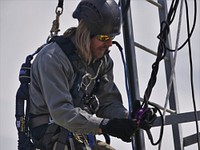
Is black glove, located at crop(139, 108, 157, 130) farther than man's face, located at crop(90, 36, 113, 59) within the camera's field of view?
No

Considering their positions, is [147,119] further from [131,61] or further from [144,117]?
[131,61]

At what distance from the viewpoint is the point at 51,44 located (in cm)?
412

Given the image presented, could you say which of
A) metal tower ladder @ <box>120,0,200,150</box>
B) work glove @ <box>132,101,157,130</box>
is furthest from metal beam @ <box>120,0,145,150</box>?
work glove @ <box>132,101,157,130</box>

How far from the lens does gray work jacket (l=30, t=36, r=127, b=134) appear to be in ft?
12.7

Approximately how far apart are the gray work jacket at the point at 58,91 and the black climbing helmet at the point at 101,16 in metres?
0.23

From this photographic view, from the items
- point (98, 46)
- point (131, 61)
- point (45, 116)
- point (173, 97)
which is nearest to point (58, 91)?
point (45, 116)

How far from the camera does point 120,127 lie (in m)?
3.83

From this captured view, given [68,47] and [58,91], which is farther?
[68,47]

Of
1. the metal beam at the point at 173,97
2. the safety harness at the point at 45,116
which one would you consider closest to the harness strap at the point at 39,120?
the safety harness at the point at 45,116

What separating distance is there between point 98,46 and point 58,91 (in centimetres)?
42

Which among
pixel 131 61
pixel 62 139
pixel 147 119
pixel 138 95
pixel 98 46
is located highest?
pixel 98 46

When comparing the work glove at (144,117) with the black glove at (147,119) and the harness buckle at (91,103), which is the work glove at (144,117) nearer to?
the black glove at (147,119)

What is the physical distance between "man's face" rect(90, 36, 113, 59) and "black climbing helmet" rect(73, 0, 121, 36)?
0.15ft

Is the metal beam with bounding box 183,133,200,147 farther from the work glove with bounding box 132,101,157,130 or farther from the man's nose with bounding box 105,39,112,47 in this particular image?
the man's nose with bounding box 105,39,112,47
